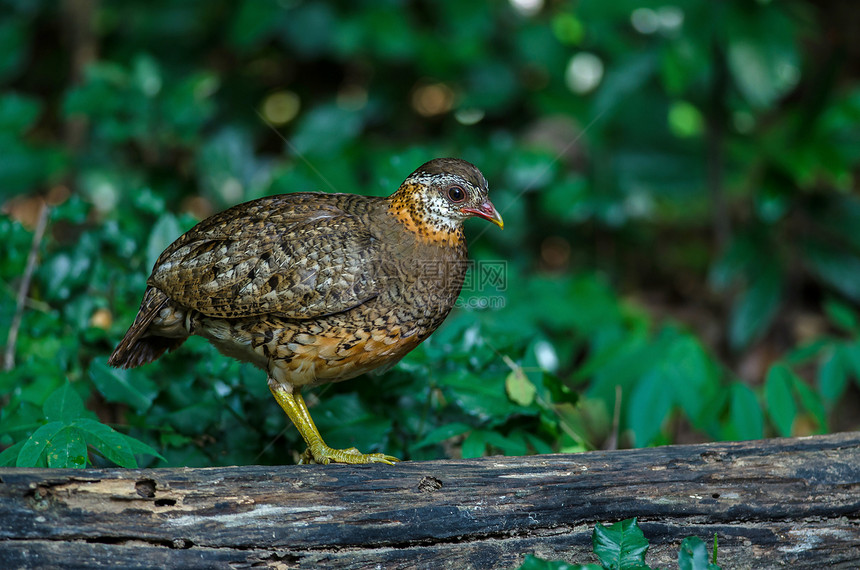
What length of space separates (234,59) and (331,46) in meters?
1.48

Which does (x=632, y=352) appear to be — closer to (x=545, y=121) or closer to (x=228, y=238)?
(x=228, y=238)

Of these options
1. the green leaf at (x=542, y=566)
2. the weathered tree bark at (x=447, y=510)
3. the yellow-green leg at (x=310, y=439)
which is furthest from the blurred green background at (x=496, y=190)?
the green leaf at (x=542, y=566)

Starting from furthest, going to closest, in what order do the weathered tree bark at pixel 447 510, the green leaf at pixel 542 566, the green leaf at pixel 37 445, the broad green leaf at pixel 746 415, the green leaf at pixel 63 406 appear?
1. the broad green leaf at pixel 746 415
2. the green leaf at pixel 63 406
3. the green leaf at pixel 37 445
4. the weathered tree bark at pixel 447 510
5. the green leaf at pixel 542 566

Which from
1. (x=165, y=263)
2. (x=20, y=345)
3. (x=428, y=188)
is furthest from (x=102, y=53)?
(x=428, y=188)

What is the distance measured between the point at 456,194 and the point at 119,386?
71.9 inches

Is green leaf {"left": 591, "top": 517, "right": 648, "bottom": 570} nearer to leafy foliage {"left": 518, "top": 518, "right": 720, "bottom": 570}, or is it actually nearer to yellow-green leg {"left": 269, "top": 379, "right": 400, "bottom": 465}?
leafy foliage {"left": 518, "top": 518, "right": 720, "bottom": 570}

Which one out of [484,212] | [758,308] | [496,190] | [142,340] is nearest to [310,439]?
[142,340]

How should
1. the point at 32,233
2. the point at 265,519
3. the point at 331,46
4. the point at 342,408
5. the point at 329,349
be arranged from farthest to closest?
1. the point at 331,46
2. the point at 32,233
3. the point at 342,408
4. the point at 329,349
5. the point at 265,519

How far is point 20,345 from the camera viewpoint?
420 cm

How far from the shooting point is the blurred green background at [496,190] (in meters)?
3.95

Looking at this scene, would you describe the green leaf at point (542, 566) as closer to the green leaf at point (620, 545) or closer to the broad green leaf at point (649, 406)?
the green leaf at point (620, 545)

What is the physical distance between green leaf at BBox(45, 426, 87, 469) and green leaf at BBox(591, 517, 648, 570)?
1.75 meters

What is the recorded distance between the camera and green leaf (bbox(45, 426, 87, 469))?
2707 mm

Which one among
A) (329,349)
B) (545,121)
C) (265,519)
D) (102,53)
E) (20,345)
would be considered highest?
(102,53)
